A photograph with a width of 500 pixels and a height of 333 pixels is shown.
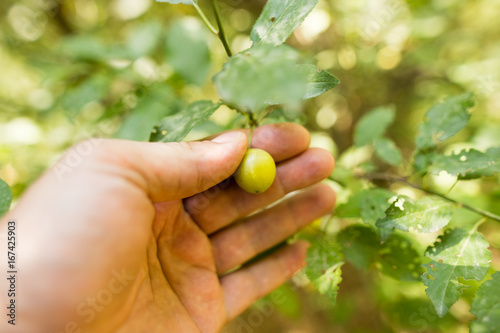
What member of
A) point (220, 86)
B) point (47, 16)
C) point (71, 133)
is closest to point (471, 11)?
point (220, 86)

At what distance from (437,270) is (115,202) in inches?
54.0

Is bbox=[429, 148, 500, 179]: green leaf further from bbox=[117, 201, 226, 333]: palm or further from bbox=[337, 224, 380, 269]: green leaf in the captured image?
bbox=[117, 201, 226, 333]: palm

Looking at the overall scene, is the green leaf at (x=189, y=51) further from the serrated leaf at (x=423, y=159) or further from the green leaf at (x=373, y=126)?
the serrated leaf at (x=423, y=159)

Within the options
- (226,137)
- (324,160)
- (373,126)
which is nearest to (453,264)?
(324,160)

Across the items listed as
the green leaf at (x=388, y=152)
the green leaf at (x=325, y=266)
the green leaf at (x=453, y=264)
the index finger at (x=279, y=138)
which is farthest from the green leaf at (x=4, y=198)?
the green leaf at (x=388, y=152)

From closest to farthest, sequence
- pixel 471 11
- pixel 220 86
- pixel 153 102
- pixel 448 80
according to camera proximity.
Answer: pixel 220 86 → pixel 153 102 → pixel 448 80 → pixel 471 11

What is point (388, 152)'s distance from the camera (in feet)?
6.59

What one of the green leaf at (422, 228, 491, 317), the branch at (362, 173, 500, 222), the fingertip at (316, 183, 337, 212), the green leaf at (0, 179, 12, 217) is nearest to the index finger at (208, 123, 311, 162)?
the fingertip at (316, 183, 337, 212)

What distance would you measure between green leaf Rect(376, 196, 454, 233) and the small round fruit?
21.8 inches

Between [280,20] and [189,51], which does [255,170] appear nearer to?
[280,20]

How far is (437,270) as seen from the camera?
137 centimetres

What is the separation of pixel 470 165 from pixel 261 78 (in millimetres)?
1300

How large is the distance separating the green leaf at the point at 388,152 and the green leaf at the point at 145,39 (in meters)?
1.86

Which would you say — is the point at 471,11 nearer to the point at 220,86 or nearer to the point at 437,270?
the point at 437,270
